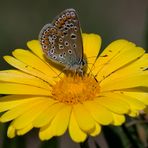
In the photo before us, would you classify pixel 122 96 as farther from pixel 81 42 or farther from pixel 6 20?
pixel 6 20

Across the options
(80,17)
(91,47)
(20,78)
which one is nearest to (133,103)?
(20,78)

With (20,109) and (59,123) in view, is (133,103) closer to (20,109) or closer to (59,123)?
(59,123)

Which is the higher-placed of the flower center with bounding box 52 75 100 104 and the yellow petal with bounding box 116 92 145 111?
the flower center with bounding box 52 75 100 104

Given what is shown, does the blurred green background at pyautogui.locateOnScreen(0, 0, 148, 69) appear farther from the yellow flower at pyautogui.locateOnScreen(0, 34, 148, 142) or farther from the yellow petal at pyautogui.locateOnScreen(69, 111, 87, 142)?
the yellow petal at pyautogui.locateOnScreen(69, 111, 87, 142)

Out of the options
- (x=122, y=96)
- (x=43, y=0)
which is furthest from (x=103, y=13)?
(x=122, y=96)

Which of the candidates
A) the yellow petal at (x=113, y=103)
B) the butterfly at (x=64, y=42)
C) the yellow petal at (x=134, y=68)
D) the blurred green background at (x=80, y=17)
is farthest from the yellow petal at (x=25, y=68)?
the blurred green background at (x=80, y=17)

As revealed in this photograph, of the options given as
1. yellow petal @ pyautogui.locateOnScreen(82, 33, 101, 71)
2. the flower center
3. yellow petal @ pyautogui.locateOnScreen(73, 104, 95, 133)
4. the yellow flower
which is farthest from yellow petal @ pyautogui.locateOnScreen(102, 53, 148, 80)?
yellow petal @ pyautogui.locateOnScreen(73, 104, 95, 133)
